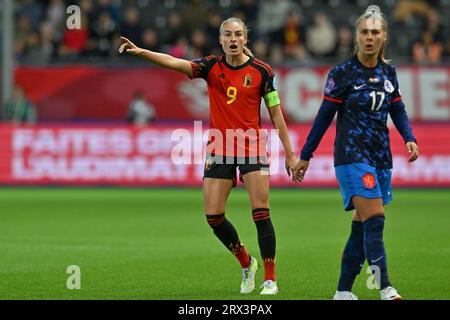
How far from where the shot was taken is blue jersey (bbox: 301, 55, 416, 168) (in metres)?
8.92

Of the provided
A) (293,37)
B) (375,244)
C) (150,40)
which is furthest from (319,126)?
(293,37)

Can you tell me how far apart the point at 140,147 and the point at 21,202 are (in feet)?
13.3

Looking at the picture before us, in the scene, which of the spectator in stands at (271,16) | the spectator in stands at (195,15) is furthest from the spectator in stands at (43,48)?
the spectator in stands at (271,16)

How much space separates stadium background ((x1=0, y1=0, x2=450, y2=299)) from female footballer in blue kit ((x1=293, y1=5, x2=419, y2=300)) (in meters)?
7.29

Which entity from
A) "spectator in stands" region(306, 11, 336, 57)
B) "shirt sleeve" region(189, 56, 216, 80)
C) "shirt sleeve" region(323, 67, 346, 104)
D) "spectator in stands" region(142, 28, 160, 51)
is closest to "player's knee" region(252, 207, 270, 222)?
"shirt sleeve" region(189, 56, 216, 80)

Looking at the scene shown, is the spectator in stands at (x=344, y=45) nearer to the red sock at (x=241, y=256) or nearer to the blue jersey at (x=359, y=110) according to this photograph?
the red sock at (x=241, y=256)

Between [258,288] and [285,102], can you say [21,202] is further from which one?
[258,288]

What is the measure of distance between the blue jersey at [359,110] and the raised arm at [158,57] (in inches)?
59.8

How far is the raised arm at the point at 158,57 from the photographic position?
31.2 ft

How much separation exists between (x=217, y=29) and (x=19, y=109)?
192 inches

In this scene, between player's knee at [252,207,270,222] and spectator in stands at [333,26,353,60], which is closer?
player's knee at [252,207,270,222]

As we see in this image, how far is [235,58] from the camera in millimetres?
10086

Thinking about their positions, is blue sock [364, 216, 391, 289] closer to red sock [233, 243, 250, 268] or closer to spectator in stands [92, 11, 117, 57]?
red sock [233, 243, 250, 268]
